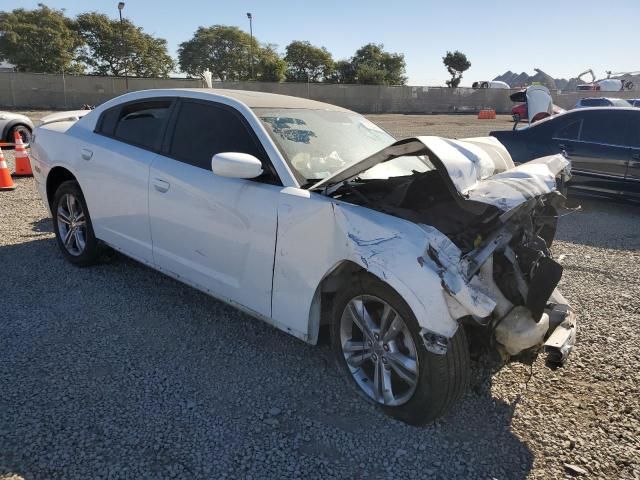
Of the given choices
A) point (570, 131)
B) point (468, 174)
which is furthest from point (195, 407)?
point (570, 131)

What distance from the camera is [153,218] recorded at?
12.3ft

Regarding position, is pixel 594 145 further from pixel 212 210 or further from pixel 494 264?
pixel 212 210

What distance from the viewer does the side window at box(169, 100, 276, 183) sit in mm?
3361

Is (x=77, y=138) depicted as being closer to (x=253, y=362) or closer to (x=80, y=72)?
(x=253, y=362)

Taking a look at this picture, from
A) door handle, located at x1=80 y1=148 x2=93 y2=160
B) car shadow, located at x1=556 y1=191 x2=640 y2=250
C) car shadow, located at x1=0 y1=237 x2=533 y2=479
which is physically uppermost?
door handle, located at x1=80 y1=148 x2=93 y2=160

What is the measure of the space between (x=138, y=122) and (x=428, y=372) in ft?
10.1

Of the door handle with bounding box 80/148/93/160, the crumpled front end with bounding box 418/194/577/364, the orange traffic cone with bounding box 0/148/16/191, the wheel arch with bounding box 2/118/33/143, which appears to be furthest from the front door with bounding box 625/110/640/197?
the wheel arch with bounding box 2/118/33/143

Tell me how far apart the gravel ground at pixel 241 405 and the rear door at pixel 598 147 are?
152 inches

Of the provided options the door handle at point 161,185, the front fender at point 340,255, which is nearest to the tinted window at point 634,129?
the front fender at point 340,255

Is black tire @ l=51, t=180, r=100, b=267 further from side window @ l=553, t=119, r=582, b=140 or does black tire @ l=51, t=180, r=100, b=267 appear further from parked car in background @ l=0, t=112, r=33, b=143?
parked car in background @ l=0, t=112, r=33, b=143

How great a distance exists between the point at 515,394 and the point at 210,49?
6745 cm

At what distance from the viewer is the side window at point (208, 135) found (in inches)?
132

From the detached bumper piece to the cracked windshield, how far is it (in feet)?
4.08

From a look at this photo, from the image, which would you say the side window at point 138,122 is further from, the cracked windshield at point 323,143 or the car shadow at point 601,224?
the car shadow at point 601,224
